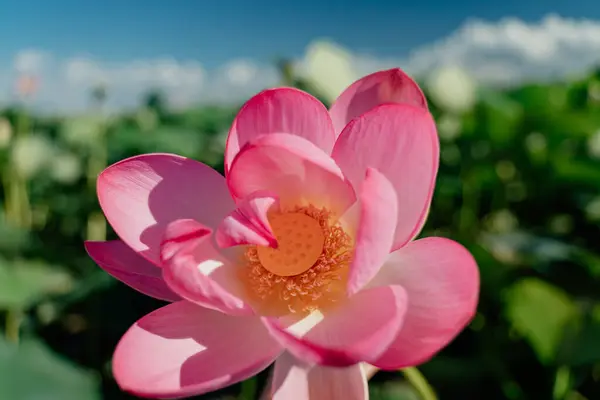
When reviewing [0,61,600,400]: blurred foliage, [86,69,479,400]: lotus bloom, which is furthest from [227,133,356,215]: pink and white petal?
[0,61,600,400]: blurred foliage

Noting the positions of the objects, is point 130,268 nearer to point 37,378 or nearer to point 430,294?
point 430,294

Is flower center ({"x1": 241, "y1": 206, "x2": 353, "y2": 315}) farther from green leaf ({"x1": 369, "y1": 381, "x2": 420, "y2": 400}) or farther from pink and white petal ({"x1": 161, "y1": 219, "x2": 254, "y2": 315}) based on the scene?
green leaf ({"x1": 369, "y1": 381, "x2": 420, "y2": 400})

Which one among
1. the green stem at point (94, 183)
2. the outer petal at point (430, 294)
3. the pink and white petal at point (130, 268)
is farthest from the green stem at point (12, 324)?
the outer petal at point (430, 294)

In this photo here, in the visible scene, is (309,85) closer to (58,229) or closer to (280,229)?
(280,229)

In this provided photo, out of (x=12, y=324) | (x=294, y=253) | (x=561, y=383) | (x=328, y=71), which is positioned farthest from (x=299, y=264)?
(x=12, y=324)

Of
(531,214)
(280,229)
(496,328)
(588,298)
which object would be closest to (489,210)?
(531,214)

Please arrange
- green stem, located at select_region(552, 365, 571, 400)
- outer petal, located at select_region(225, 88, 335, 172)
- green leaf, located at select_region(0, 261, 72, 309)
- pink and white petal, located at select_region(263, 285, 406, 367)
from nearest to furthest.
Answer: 1. pink and white petal, located at select_region(263, 285, 406, 367)
2. outer petal, located at select_region(225, 88, 335, 172)
3. green stem, located at select_region(552, 365, 571, 400)
4. green leaf, located at select_region(0, 261, 72, 309)
